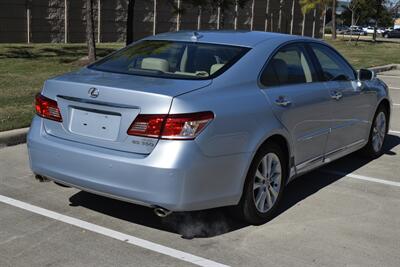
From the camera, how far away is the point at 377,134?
280 inches

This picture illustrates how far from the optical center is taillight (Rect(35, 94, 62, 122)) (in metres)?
4.44

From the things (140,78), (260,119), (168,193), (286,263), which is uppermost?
(140,78)

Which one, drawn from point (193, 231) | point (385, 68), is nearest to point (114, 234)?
point (193, 231)

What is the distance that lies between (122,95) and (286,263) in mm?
1656

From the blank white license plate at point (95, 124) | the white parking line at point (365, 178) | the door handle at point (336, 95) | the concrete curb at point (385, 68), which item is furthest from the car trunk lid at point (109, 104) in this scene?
the concrete curb at point (385, 68)

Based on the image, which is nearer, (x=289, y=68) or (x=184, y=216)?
(x=184, y=216)

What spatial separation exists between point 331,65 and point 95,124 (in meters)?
2.93

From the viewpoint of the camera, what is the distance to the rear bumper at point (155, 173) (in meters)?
3.91

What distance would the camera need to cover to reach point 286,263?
13.1ft

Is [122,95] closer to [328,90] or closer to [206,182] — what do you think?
[206,182]

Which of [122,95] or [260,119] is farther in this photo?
[260,119]

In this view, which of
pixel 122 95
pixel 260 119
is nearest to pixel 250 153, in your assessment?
pixel 260 119

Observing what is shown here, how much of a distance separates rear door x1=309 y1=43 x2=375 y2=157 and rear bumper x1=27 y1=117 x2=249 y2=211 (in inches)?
70.2

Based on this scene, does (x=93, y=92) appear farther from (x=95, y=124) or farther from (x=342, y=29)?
(x=342, y=29)
